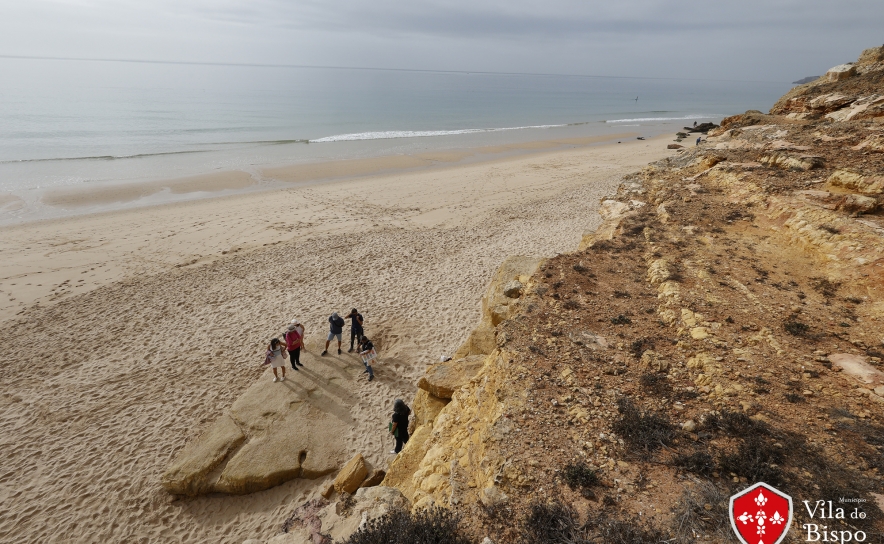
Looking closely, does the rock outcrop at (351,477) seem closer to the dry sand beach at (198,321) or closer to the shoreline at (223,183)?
the dry sand beach at (198,321)

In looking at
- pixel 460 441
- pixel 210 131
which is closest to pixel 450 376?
pixel 460 441

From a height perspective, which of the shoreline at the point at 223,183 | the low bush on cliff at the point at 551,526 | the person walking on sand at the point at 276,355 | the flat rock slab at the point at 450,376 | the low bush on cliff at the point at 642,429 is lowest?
the person walking on sand at the point at 276,355

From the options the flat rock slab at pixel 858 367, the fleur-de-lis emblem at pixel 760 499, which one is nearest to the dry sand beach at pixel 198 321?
the fleur-de-lis emblem at pixel 760 499

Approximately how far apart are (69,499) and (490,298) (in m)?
8.24

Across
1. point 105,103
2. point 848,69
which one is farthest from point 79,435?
point 105,103

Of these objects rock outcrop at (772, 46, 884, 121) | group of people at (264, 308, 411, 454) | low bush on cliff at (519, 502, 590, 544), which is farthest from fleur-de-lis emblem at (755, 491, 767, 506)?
rock outcrop at (772, 46, 884, 121)

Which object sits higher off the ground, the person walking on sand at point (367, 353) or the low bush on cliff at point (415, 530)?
the low bush on cliff at point (415, 530)

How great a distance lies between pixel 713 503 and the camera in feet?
10.7

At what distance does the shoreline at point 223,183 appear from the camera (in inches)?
796

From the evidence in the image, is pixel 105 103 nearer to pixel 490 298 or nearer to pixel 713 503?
pixel 490 298

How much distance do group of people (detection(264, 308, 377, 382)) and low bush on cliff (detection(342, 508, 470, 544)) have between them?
5.09 metres

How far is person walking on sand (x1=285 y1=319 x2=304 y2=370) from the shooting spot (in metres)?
8.67

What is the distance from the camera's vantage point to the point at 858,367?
4.59 m

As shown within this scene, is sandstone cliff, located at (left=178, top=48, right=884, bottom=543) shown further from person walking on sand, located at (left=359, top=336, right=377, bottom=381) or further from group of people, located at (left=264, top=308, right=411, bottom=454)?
person walking on sand, located at (left=359, top=336, right=377, bottom=381)
